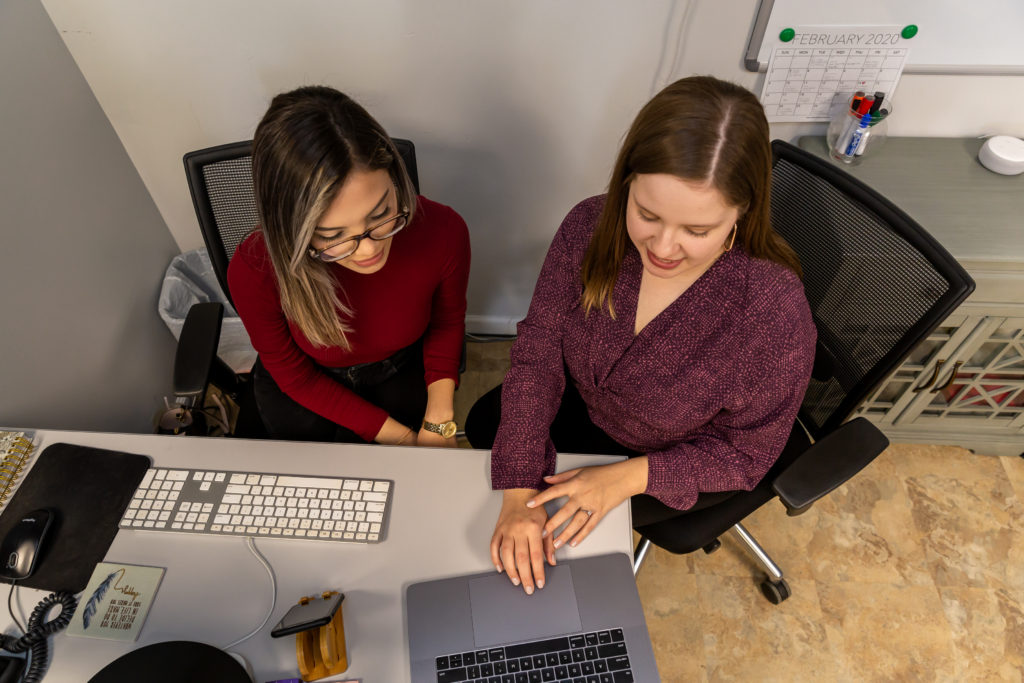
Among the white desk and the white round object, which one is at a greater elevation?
the white round object

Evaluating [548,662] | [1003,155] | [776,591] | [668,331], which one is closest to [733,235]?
[668,331]

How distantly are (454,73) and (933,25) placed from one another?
1.09 meters

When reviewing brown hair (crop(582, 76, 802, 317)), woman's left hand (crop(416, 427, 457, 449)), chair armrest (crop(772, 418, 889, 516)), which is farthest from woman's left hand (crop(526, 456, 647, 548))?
brown hair (crop(582, 76, 802, 317))

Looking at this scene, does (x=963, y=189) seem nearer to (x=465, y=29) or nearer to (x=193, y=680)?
(x=465, y=29)

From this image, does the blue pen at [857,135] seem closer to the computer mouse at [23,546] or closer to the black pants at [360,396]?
the black pants at [360,396]

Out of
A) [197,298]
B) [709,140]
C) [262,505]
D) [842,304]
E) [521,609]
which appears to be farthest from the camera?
[197,298]

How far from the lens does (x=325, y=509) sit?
3.16ft

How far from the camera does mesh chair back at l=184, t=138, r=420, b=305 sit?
116cm

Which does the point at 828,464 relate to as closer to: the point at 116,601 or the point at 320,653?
the point at 320,653

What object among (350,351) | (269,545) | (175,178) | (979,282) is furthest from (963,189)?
(175,178)

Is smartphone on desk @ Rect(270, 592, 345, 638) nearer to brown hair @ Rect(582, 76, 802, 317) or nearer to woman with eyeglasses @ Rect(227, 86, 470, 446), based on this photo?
woman with eyeglasses @ Rect(227, 86, 470, 446)

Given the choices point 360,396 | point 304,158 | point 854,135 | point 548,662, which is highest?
point 304,158

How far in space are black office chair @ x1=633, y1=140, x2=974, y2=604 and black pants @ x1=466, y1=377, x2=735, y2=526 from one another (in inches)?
2.7

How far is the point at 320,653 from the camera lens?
82 cm
